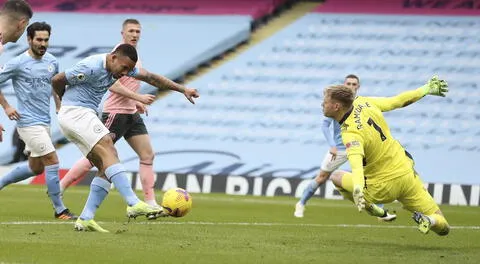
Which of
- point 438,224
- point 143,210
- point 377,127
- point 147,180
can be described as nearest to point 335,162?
point 147,180

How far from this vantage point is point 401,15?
87.8ft

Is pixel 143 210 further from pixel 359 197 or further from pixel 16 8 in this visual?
pixel 16 8

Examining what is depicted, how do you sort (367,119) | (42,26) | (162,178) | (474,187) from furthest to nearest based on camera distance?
(162,178)
(474,187)
(42,26)
(367,119)

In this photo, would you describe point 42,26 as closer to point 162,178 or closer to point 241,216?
point 241,216

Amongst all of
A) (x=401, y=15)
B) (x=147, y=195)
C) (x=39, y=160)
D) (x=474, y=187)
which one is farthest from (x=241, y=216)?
(x=401, y=15)

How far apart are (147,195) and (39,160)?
5.42 ft

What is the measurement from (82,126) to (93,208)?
82 centimetres

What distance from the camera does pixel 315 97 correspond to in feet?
83.7

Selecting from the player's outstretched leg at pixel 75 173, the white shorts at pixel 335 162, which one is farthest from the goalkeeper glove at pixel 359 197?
the white shorts at pixel 335 162

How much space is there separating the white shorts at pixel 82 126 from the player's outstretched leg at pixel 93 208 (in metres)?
0.36

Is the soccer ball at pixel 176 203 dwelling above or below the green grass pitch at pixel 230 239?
above

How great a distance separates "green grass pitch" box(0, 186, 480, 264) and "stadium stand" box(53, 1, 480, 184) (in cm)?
767

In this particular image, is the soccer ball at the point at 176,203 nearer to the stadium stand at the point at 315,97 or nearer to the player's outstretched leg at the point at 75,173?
the player's outstretched leg at the point at 75,173

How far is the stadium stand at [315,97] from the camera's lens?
24125mm
